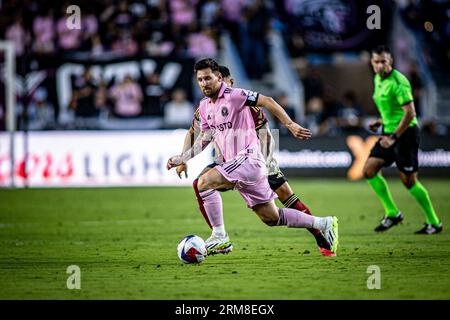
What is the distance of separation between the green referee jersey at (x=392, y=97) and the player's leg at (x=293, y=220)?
9.24 ft

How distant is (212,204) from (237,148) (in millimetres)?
629

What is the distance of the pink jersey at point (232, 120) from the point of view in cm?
863

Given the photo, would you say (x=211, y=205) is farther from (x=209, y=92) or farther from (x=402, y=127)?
(x=402, y=127)

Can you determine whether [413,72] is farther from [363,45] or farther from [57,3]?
[57,3]

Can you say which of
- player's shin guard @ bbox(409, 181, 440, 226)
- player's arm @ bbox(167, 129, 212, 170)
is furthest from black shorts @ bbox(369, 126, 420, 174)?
player's arm @ bbox(167, 129, 212, 170)

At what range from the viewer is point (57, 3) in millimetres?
24766

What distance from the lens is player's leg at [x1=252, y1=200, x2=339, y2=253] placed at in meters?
8.74

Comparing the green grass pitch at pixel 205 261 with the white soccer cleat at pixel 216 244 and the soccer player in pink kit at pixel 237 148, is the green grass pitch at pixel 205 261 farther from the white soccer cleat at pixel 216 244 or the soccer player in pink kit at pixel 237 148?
the soccer player in pink kit at pixel 237 148

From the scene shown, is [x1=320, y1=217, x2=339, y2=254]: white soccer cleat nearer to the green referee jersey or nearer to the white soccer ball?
the white soccer ball

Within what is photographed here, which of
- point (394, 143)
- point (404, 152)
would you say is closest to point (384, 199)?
point (404, 152)

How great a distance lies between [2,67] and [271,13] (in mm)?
7991

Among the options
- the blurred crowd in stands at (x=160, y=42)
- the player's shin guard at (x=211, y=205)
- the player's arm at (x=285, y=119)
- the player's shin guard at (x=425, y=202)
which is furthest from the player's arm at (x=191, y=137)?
the blurred crowd in stands at (x=160, y=42)

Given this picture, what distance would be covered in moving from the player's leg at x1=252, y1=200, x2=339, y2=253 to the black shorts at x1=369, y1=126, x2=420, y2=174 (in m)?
2.74
